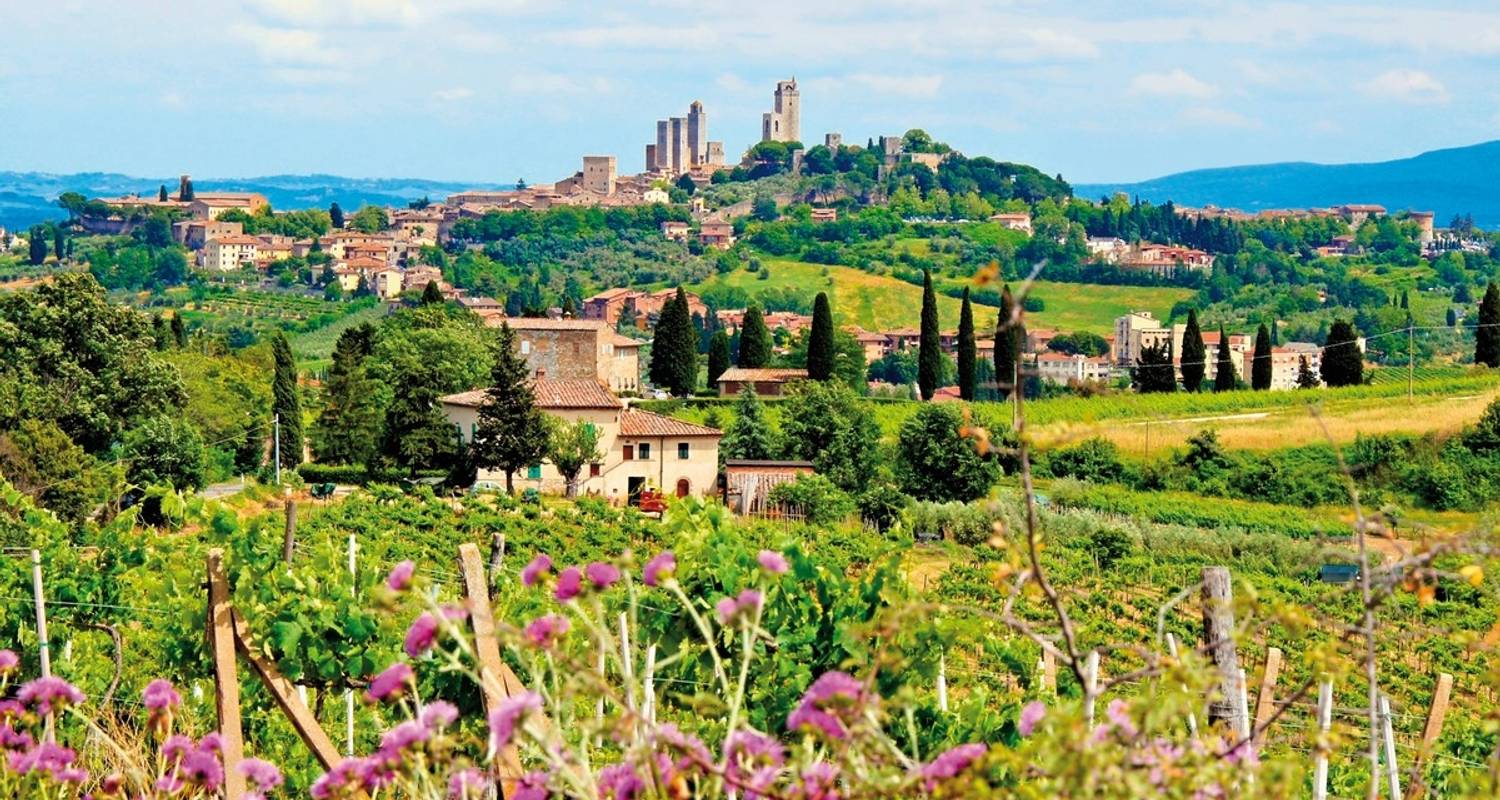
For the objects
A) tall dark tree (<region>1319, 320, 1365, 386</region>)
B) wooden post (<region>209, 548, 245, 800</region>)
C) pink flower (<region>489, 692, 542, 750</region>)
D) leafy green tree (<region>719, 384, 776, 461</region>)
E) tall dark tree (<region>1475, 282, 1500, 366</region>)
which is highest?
pink flower (<region>489, 692, 542, 750</region>)

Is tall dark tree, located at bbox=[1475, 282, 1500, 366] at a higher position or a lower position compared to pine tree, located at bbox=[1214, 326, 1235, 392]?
higher

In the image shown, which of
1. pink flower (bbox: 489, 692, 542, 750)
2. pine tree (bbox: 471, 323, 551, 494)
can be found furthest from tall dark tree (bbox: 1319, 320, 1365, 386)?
pink flower (bbox: 489, 692, 542, 750)

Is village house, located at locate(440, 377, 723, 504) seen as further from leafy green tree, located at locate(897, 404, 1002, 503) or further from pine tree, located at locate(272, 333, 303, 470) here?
pine tree, located at locate(272, 333, 303, 470)

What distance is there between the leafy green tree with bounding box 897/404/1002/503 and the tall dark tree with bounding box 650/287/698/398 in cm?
1377

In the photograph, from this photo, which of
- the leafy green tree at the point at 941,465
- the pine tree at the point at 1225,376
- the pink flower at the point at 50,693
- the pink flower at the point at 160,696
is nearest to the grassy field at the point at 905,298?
the pine tree at the point at 1225,376

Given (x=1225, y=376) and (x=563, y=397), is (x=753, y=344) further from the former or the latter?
(x=563, y=397)

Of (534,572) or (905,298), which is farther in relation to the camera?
(905,298)

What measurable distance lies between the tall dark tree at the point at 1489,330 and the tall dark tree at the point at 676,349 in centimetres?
1823

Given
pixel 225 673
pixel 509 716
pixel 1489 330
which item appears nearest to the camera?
pixel 509 716

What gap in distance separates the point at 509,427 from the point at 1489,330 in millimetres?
24090

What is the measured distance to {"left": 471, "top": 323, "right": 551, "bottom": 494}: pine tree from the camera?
3052 cm

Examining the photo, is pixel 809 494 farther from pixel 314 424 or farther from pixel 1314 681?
pixel 1314 681

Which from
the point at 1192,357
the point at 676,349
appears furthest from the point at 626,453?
the point at 1192,357

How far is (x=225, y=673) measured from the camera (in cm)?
450
